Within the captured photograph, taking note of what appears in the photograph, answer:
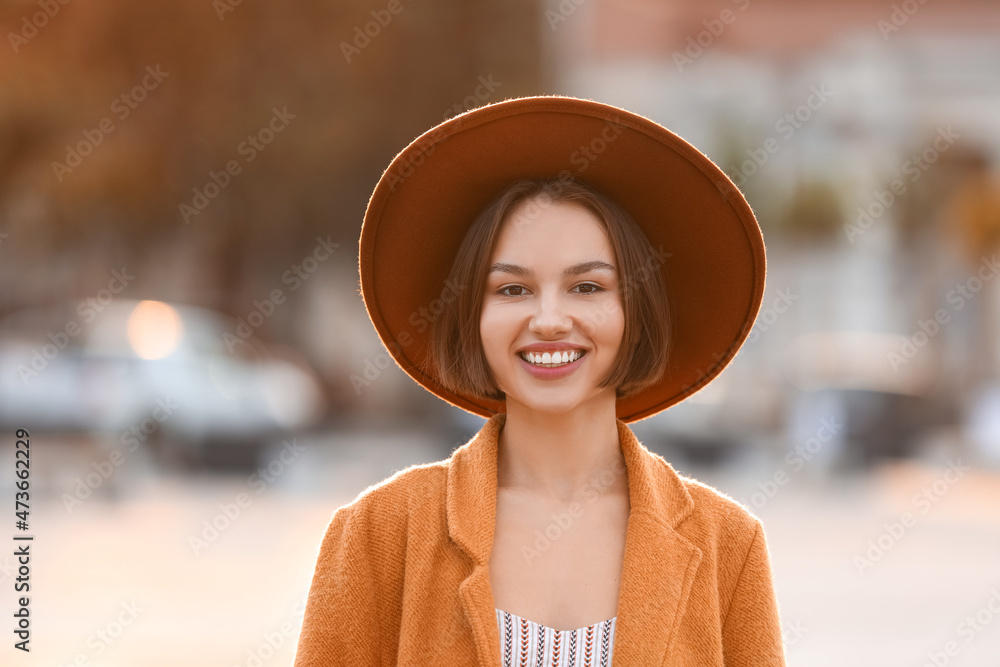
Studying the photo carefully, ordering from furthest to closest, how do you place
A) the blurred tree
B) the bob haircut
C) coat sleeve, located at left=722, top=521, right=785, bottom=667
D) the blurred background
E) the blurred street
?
1. the blurred tree
2. the blurred background
3. the blurred street
4. the bob haircut
5. coat sleeve, located at left=722, top=521, right=785, bottom=667

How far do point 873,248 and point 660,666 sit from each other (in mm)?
33894

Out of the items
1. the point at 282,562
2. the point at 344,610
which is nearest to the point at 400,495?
the point at 344,610

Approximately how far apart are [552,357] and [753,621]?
2.05ft

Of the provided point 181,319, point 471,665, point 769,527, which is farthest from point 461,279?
point 181,319

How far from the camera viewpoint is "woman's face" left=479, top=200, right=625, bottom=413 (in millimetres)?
2479

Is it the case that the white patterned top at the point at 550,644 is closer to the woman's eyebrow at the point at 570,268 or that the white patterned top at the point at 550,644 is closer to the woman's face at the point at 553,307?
the woman's face at the point at 553,307

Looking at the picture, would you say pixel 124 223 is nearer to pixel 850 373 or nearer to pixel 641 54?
pixel 850 373

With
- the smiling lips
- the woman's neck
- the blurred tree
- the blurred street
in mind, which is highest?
the blurred tree

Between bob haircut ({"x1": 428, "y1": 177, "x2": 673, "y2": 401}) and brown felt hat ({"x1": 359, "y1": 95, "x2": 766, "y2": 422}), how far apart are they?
0.05 m

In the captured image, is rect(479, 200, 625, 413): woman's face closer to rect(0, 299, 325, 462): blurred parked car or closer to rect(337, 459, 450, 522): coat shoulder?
rect(337, 459, 450, 522): coat shoulder

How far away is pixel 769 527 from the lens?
13.3 m

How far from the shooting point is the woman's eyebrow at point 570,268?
2486 millimetres

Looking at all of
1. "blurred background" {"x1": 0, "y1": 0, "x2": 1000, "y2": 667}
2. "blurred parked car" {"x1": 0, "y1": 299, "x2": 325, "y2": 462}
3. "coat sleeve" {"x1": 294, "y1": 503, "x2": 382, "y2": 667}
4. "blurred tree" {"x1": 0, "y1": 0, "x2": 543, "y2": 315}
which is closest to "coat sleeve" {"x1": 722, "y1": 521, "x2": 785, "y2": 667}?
"coat sleeve" {"x1": 294, "y1": 503, "x2": 382, "y2": 667}

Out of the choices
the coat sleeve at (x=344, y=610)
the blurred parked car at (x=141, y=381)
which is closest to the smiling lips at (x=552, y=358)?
the coat sleeve at (x=344, y=610)
